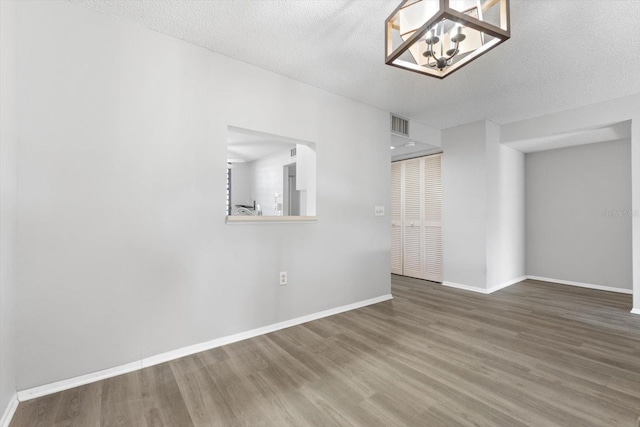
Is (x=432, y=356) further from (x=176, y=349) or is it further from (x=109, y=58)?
(x=109, y=58)

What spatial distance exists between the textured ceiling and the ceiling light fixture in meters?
0.38

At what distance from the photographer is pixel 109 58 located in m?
1.92

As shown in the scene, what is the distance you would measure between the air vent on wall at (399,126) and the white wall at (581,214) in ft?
8.83

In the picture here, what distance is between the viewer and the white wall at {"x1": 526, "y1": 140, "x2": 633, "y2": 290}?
13.4 ft

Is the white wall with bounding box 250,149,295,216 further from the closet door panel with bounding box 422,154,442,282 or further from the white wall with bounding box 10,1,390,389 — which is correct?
the white wall with bounding box 10,1,390,389

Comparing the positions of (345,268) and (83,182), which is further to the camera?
(345,268)

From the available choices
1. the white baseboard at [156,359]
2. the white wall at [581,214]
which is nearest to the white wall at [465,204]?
the white wall at [581,214]

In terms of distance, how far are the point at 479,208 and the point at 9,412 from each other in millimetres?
4874

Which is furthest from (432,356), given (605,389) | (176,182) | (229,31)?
(229,31)

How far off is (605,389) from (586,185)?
3927 mm

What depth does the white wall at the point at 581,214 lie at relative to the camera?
409cm

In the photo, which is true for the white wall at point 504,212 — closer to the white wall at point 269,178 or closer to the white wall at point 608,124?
the white wall at point 608,124

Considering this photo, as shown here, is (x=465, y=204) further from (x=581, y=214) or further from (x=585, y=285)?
(x=585, y=285)

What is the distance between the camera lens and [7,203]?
1.50 metres
